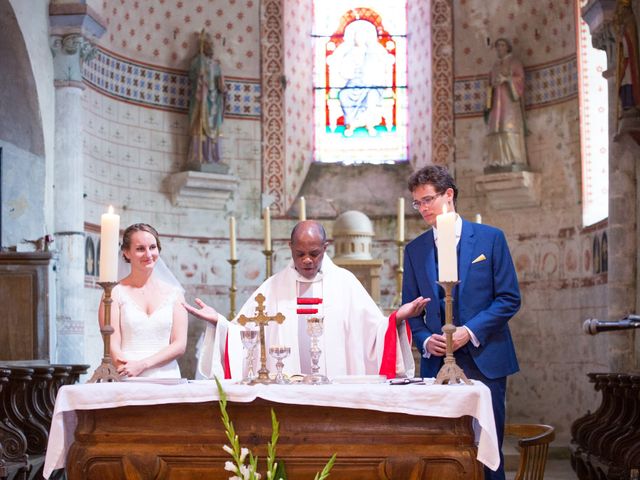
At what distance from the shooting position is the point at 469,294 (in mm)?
4961

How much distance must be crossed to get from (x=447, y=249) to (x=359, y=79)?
1077 cm

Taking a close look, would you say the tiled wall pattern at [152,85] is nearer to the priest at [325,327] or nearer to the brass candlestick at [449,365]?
the priest at [325,327]

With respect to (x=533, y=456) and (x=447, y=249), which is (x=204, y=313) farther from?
(x=533, y=456)

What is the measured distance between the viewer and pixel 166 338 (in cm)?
523

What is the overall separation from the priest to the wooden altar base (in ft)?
2.60

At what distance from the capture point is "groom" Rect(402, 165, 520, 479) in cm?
480

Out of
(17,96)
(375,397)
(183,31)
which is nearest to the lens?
(375,397)

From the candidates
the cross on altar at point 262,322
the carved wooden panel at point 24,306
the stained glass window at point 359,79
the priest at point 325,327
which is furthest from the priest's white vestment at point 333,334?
the stained glass window at point 359,79

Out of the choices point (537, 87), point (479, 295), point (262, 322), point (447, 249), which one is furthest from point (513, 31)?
point (262, 322)

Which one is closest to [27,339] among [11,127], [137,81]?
[11,127]

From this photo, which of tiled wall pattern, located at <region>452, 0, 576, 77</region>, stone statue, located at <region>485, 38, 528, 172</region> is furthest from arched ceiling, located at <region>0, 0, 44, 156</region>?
tiled wall pattern, located at <region>452, 0, 576, 77</region>

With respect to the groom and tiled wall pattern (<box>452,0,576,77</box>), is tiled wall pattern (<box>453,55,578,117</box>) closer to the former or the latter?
tiled wall pattern (<box>452,0,576,77</box>)

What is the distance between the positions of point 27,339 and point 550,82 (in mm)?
7086

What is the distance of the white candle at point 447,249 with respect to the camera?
429 cm
